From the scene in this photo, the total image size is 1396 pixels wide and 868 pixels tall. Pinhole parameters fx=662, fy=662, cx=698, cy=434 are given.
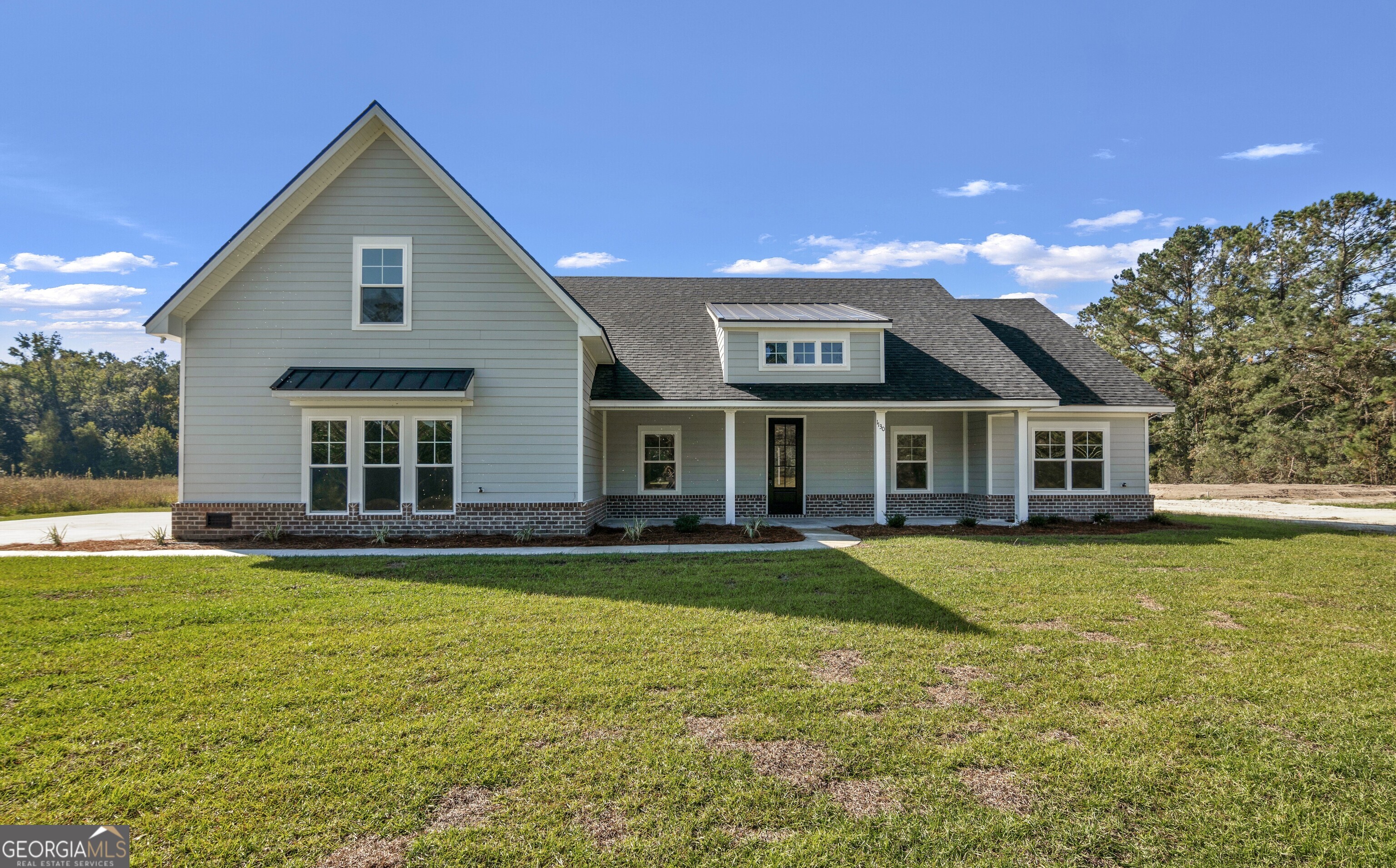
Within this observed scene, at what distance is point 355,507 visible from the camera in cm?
1220

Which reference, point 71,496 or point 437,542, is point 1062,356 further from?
point 71,496

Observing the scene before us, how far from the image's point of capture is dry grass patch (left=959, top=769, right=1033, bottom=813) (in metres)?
3.20

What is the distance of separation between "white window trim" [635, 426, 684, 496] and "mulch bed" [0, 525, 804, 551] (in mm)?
2952

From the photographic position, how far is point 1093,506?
15734 mm

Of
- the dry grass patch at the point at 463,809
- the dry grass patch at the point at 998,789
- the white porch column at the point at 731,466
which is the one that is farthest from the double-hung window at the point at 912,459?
the dry grass patch at the point at 463,809

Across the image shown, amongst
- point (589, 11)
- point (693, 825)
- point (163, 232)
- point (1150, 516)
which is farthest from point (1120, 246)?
point (163, 232)

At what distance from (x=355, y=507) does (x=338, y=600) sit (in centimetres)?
550

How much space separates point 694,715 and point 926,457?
Result: 44.4ft

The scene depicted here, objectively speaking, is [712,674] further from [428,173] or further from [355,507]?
[428,173]

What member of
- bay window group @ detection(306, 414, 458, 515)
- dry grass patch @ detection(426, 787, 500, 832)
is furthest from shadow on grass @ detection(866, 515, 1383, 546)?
dry grass patch @ detection(426, 787, 500, 832)

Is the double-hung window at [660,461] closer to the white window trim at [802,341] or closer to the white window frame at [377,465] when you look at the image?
the white window trim at [802,341]

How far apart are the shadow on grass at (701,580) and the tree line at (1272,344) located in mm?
28871

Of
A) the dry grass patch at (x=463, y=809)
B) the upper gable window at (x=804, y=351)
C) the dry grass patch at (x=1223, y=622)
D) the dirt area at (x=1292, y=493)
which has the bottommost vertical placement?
Answer: the dry grass patch at (x=463, y=809)

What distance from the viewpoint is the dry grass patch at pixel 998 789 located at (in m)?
3.20
